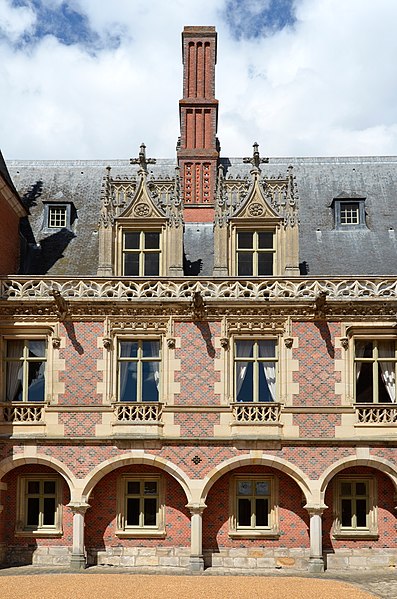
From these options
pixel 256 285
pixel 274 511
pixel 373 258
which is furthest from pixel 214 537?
pixel 373 258

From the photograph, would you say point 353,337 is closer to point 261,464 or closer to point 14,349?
point 261,464

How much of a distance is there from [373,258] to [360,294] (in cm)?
276

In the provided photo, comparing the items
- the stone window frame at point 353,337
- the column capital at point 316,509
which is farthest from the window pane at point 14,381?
the stone window frame at point 353,337

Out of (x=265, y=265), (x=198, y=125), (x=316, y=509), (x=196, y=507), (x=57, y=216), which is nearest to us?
(x=316, y=509)

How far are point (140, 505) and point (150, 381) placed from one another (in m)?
3.60

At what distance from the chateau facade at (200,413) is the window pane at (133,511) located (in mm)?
40

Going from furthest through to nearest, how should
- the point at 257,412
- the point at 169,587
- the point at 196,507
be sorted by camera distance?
the point at 257,412 → the point at 196,507 → the point at 169,587

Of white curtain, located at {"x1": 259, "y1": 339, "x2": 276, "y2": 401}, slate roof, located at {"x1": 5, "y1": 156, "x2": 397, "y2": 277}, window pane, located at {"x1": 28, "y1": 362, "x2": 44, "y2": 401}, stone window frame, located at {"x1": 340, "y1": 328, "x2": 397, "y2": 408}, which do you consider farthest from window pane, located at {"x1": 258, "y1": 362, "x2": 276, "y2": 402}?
window pane, located at {"x1": 28, "y1": 362, "x2": 44, "y2": 401}

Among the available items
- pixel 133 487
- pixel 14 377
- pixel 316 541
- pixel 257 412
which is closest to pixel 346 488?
pixel 316 541

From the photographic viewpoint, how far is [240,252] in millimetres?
24656

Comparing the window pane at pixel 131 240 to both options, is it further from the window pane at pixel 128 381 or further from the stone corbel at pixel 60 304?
the window pane at pixel 128 381

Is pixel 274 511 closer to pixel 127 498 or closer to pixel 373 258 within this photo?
pixel 127 498

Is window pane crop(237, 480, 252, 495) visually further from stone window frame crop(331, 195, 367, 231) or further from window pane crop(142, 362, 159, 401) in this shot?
stone window frame crop(331, 195, 367, 231)

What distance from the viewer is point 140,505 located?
23.3 meters
